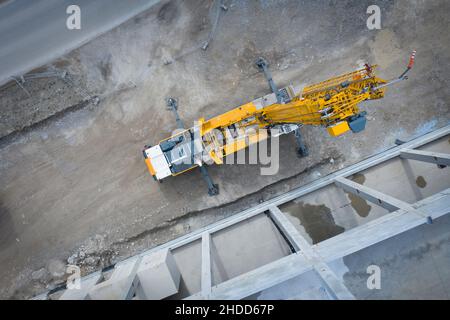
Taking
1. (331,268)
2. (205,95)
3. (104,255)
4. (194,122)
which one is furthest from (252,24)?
(104,255)

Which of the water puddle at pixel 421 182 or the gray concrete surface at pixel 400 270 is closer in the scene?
the gray concrete surface at pixel 400 270

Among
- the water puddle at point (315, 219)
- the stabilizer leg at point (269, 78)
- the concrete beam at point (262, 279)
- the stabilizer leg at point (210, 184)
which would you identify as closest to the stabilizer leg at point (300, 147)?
the stabilizer leg at point (269, 78)

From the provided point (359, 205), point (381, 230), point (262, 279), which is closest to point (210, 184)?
point (359, 205)

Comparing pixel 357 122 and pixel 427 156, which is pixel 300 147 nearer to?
pixel 427 156

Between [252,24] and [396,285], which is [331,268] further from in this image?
[252,24]

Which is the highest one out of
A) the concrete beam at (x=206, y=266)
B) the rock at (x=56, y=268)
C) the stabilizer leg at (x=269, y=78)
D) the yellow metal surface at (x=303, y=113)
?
the stabilizer leg at (x=269, y=78)

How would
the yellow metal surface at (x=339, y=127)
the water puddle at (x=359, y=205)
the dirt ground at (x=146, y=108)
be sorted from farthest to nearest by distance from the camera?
the dirt ground at (x=146, y=108) < the water puddle at (x=359, y=205) < the yellow metal surface at (x=339, y=127)

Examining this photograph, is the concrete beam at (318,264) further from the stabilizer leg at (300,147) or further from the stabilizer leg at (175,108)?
the stabilizer leg at (175,108)

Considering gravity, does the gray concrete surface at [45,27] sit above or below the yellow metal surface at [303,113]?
above
